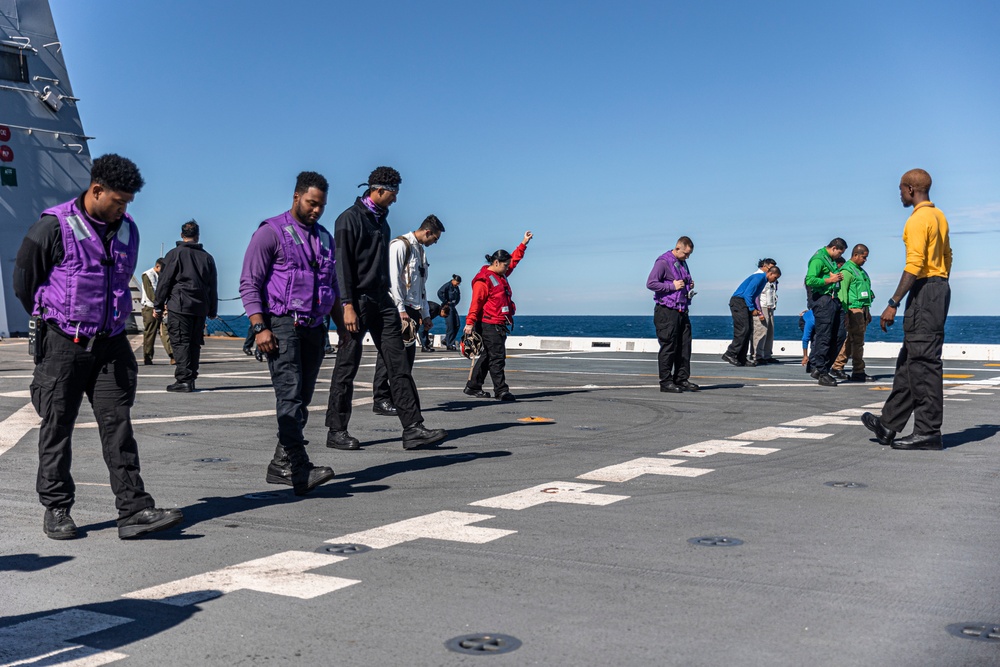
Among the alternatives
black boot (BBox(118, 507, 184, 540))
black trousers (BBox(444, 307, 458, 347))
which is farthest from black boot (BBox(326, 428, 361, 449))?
black trousers (BBox(444, 307, 458, 347))

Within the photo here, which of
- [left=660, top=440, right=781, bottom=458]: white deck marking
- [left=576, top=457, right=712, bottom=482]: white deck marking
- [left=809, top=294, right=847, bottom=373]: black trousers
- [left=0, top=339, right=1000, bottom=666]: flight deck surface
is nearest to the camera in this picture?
[left=0, top=339, right=1000, bottom=666]: flight deck surface

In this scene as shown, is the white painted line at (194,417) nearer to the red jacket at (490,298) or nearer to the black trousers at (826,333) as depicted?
the red jacket at (490,298)

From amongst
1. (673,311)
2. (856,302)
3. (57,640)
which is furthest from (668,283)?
(57,640)

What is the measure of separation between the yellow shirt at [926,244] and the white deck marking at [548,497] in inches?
126

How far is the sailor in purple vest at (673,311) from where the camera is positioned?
41.2 ft

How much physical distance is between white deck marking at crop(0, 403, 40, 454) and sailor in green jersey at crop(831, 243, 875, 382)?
32.6ft

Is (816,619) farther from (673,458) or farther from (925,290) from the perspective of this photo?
(925,290)

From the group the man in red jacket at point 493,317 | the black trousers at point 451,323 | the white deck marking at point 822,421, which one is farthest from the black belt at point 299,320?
the black trousers at point 451,323

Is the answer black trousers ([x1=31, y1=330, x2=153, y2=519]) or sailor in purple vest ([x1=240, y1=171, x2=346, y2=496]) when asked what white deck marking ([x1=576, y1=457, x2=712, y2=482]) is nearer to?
sailor in purple vest ([x1=240, y1=171, x2=346, y2=496])

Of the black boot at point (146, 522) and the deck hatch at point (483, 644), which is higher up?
the black boot at point (146, 522)

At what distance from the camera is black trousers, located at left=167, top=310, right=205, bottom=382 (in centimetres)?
1234

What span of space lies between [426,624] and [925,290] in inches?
218

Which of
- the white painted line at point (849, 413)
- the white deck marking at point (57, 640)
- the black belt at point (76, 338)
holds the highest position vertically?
the black belt at point (76, 338)

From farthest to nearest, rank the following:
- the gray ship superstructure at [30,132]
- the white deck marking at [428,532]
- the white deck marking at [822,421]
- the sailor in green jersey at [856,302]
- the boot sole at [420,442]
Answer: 1. the gray ship superstructure at [30,132]
2. the sailor in green jersey at [856,302]
3. the white deck marking at [822,421]
4. the boot sole at [420,442]
5. the white deck marking at [428,532]
